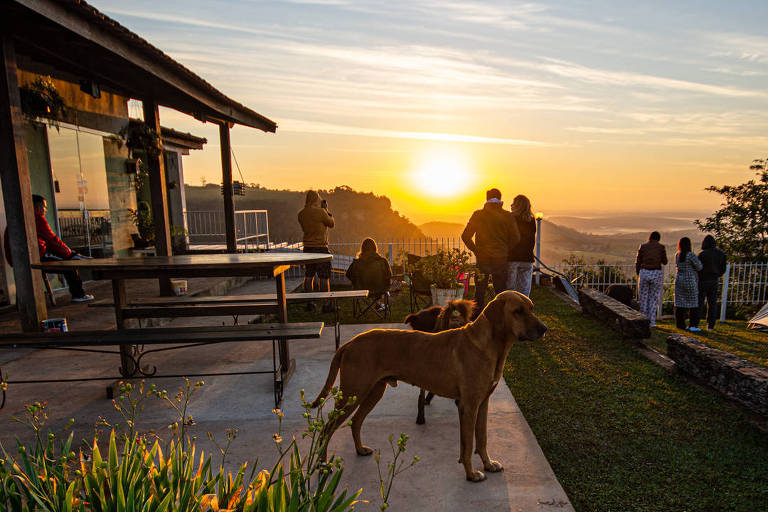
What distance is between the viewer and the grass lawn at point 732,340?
20.3 feet

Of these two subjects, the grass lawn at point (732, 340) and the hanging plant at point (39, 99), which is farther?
the hanging plant at point (39, 99)

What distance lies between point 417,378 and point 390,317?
4.96 m

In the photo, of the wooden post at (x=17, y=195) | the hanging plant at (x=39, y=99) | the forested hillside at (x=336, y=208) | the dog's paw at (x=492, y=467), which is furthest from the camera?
the forested hillside at (x=336, y=208)

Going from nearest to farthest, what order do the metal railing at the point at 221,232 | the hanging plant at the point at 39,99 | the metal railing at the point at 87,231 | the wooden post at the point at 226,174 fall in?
the hanging plant at the point at 39,99
the metal railing at the point at 87,231
the wooden post at the point at 226,174
the metal railing at the point at 221,232

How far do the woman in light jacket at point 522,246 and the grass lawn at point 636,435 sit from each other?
1678 mm

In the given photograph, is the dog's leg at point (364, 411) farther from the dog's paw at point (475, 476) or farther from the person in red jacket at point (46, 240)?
the person in red jacket at point (46, 240)

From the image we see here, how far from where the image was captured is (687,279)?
7.43 meters

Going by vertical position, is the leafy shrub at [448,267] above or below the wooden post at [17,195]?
below

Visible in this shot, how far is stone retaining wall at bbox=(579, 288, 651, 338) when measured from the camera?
6012mm

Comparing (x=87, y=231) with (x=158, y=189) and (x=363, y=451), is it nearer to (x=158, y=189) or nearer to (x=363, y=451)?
(x=158, y=189)

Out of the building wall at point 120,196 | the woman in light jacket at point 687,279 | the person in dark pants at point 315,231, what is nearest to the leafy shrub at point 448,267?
the person in dark pants at point 315,231

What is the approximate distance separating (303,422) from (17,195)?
4151mm

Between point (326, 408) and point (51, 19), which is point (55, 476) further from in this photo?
point (51, 19)

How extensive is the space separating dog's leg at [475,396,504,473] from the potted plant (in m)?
4.01
